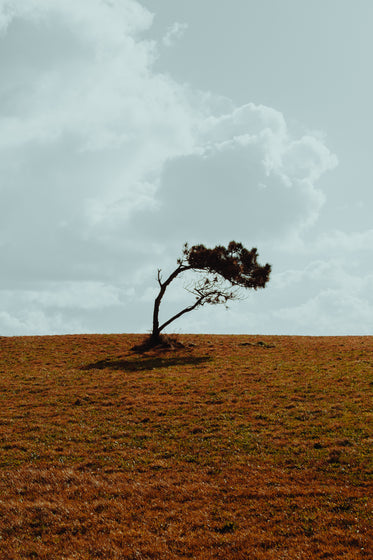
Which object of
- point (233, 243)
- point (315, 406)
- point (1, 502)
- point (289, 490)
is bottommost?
point (1, 502)

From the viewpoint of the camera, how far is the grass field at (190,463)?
42.7 feet

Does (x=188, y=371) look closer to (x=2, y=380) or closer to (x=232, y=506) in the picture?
(x=2, y=380)

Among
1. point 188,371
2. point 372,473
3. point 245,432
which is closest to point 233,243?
point 188,371

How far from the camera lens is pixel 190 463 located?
731 inches

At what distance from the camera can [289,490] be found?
1549cm

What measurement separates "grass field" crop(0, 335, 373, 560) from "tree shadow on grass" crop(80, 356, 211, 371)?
7.87 feet

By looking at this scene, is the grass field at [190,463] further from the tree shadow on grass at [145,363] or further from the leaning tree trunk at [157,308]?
the leaning tree trunk at [157,308]

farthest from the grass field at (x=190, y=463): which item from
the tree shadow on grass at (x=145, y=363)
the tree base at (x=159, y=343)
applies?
the tree base at (x=159, y=343)

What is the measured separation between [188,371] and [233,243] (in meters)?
19.9

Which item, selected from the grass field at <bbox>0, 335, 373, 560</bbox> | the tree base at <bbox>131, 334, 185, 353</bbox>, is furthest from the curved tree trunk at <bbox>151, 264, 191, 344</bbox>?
the grass field at <bbox>0, 335, 373, 560</bbox>

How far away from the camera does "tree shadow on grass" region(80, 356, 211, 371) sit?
3894 cm

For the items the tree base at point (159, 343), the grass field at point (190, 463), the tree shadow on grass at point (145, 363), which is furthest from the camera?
the tree base at point (159, 343)

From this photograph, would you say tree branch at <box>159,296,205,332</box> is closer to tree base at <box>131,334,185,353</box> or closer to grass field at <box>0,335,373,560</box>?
tree base at <box>131,334,185,353</box>

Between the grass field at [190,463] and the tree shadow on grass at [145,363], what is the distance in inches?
94.4
